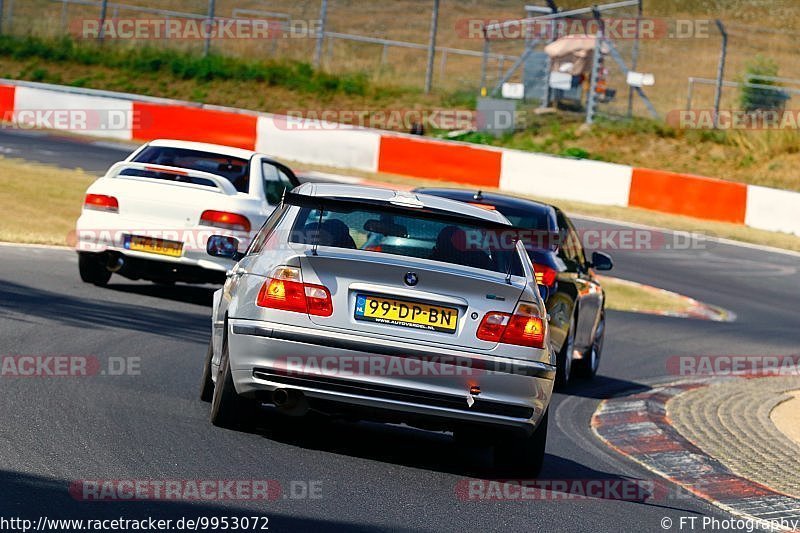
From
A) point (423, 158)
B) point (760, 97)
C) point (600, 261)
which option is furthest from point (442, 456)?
point (760, 97)

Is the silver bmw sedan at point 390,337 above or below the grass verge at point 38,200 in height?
above

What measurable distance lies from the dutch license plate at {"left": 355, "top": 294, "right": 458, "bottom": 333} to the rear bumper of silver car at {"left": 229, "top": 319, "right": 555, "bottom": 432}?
0.37ft

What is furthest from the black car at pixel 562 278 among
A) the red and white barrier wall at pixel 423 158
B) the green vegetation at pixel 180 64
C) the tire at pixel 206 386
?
the green vegetation at pixel 180 64

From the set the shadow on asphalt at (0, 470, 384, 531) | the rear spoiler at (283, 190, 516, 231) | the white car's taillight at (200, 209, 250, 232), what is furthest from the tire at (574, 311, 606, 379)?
the shadow on asphalt at (0, 470, 384, 531)

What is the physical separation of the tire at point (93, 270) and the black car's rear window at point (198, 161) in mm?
1173

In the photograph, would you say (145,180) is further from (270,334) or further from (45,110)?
(45,110)

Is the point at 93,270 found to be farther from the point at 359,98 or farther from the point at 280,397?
the point at 359,98

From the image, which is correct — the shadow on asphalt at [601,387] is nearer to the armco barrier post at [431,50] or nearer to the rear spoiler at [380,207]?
the rear spoiler at [380,207]

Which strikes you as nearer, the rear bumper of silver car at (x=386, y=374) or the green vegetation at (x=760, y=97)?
the rear bumper of silver car at (x=386, y=374)

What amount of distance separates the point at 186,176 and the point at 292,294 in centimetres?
700

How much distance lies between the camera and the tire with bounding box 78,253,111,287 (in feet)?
46.2

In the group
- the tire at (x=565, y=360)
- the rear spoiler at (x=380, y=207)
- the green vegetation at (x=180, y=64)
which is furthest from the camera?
the green vegetation at (x=180, y=64)

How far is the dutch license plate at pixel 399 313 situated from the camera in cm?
713

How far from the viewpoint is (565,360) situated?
38.8 ft
